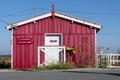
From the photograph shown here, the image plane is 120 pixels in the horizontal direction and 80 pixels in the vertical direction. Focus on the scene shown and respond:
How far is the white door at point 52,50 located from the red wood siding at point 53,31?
15.5 inches

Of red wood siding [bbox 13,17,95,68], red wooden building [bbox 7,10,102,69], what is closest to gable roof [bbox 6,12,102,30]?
red wooden building [bbox 7,10,102,69]

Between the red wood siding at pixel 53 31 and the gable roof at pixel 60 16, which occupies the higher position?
the gable roof at pixel 60 16

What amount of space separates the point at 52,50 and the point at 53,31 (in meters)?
1.46

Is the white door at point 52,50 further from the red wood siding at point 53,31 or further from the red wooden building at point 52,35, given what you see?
the red wood siding at point 53,31

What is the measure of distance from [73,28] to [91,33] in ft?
4.66

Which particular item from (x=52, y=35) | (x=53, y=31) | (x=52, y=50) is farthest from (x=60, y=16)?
(x=52, y=50)

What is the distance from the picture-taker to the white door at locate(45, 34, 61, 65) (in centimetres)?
2756

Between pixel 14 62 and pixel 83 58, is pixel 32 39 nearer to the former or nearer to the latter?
pixel 14 62

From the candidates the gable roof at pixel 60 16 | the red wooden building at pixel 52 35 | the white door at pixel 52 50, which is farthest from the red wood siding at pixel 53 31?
the white door at pixel 52 50

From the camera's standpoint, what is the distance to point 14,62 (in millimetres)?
28188

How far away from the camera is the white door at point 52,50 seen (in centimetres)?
2756

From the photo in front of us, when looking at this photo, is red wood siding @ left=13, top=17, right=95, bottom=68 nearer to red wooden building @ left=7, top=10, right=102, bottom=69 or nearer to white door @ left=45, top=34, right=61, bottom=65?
red wooden building @ left=7, top=10, right=102, bottom=69

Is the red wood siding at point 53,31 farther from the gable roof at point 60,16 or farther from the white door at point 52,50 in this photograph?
the white door at point 52,50

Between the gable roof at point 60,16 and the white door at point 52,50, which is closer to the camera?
the white door at point 52,50
